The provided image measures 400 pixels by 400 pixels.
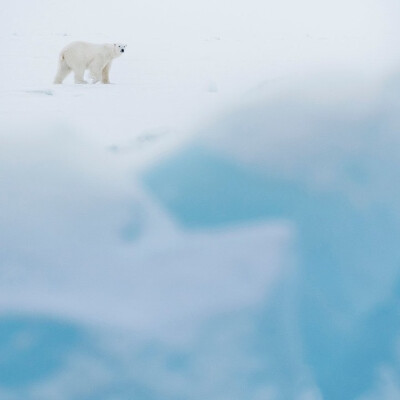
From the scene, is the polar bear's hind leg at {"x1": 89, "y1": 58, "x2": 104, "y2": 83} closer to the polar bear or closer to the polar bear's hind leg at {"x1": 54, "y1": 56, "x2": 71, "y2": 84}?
the polar bear

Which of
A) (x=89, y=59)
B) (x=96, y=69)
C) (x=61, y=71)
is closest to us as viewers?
(x=61, y=71)

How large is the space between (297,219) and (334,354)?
399 mm

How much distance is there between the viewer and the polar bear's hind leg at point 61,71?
256cm

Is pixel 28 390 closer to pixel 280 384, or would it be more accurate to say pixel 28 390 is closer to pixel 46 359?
pixel 46 359

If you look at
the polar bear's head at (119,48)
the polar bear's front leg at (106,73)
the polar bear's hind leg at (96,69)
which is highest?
the polar bear's head at (119,48)

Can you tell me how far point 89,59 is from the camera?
294 cm

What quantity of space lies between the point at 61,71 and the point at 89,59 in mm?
292

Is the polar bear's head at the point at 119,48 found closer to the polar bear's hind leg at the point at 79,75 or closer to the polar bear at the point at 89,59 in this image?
the polar bear at the point at 89,59

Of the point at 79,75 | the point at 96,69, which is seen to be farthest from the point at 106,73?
the point at 79,75

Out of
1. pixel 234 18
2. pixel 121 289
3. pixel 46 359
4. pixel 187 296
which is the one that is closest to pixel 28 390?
pixel 46 359

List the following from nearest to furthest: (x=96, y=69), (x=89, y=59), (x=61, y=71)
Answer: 1. (x=61, y=71)
2. (x=96, y=69)
3. (x=89, y=59)

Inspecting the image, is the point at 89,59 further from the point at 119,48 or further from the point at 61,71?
the point at 61,71

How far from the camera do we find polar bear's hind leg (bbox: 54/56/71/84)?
2.56m

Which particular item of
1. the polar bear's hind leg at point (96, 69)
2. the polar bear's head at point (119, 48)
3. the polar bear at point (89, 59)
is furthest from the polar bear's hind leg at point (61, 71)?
the polar bear's head at point (119, 48)
